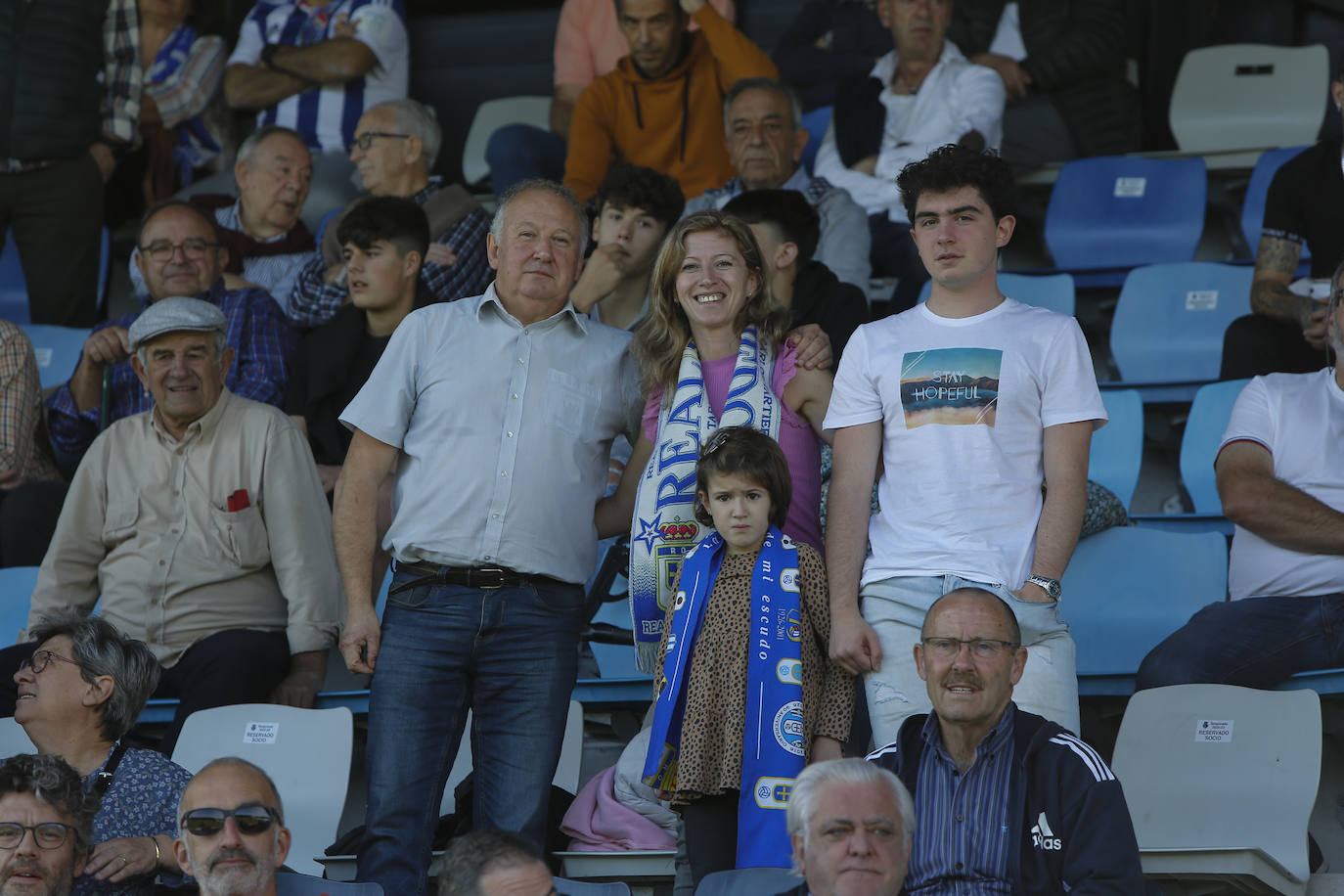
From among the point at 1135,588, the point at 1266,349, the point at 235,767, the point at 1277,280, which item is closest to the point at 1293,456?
the point at 1135,588

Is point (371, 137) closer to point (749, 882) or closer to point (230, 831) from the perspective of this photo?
point (230, 831)

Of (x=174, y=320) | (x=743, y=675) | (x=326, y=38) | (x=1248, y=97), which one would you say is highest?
(x=326, y=38)

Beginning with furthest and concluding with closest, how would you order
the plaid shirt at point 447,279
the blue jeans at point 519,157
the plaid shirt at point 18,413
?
the blue jeans at point 519,157, the plaid shirt at point 447,279, the plaid shirt at point 18,413

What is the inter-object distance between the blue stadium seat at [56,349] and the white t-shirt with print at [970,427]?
3714 millimetres

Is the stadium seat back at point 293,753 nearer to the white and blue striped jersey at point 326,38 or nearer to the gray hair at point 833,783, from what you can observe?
the gray hair at point 833,783

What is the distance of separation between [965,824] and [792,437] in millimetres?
872

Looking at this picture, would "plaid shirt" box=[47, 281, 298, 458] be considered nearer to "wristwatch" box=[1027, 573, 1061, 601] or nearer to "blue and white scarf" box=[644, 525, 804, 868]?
"blue and white scarf" box=[644, 525, 804, 868]

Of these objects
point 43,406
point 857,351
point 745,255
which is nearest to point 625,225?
point 745,255

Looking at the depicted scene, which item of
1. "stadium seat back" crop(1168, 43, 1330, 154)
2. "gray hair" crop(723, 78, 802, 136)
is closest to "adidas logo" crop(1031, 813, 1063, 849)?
"gray hair" crop(723, 78, 802, 136)

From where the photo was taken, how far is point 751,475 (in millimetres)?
2945

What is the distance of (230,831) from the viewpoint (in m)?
2.80

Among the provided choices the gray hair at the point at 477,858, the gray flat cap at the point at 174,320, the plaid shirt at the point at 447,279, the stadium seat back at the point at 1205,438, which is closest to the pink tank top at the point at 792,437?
the gray hair at the point at 477,858

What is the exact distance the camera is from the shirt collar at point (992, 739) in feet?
8.71

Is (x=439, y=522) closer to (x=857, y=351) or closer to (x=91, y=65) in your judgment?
(x=857, y=351)
